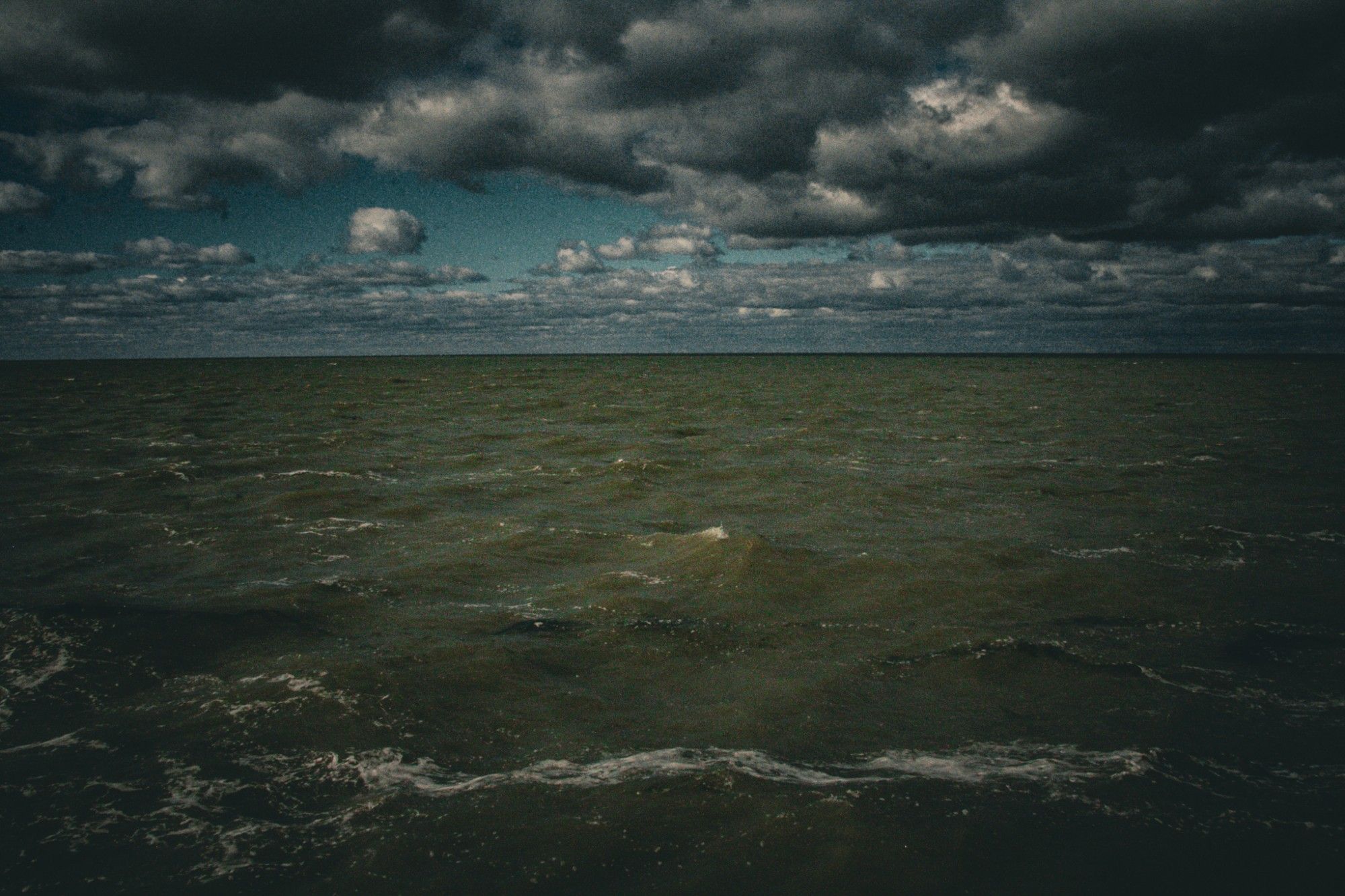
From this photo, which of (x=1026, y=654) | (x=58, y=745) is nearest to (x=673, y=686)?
(x=1026, y=654)

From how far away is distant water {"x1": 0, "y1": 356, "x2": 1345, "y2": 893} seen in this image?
5.02 meters

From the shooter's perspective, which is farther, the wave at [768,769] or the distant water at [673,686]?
the wave at [768,769]

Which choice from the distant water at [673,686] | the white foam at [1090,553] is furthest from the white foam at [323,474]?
the white foam at [1090,553]

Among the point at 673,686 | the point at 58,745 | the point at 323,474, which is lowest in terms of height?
the point at 673,686

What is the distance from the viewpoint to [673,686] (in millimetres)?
7617

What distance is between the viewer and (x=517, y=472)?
814 inches

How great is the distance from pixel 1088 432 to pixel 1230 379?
73802 mm

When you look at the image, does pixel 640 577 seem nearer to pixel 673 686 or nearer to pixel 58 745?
pixel 673 686

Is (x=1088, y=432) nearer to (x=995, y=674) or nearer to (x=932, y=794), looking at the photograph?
(x=995, y=674)

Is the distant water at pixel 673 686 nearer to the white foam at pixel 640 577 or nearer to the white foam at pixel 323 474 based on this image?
the white foam at pixel 640 577

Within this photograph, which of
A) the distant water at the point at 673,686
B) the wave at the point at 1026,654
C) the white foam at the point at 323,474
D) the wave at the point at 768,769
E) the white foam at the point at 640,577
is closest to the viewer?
the distant water at the point at 673,686

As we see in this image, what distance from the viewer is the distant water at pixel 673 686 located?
5016 millimetres

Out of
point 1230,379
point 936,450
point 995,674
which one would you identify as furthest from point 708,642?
point 1230,379

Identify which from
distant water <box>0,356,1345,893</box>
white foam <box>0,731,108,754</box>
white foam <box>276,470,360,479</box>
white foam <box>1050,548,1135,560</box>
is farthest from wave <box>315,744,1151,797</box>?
white foam <box>276,470,360,479</box>
